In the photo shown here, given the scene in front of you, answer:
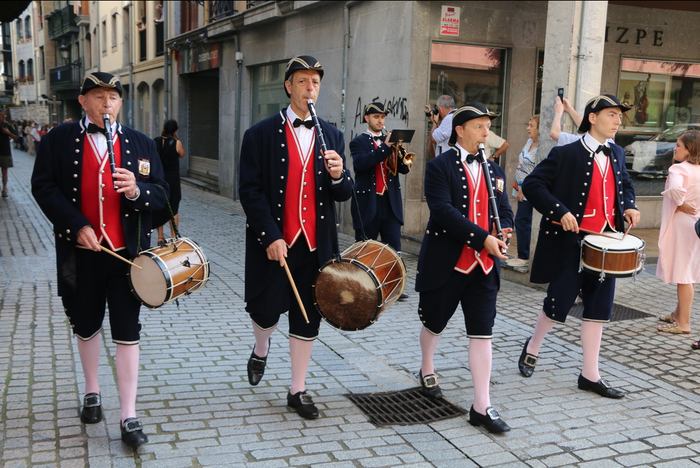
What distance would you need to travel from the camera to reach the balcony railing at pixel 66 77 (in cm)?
4238

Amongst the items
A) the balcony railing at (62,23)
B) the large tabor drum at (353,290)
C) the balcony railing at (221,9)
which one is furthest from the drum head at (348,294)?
the balcony railing at (62,23)

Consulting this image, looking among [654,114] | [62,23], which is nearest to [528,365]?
[654,114]

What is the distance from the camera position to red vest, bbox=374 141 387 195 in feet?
24.4

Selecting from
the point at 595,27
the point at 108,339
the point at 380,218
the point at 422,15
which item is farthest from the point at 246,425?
the point at 422,15

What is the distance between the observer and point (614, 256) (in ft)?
14.7

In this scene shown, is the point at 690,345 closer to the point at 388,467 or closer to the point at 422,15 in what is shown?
the point at 388,467

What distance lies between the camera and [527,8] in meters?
10.8

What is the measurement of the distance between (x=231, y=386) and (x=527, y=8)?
8517 mm

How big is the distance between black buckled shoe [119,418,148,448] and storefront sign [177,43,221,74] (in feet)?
53.4

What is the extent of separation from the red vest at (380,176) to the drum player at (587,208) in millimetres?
2680

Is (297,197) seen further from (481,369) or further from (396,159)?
(396,159)

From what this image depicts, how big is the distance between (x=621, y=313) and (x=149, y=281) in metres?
5.29

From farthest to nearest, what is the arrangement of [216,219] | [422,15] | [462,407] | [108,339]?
[216,219], [422,15], [108,339], [462,407]

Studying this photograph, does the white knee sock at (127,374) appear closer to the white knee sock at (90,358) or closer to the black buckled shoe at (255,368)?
→ the white knee sock at (90,358)
